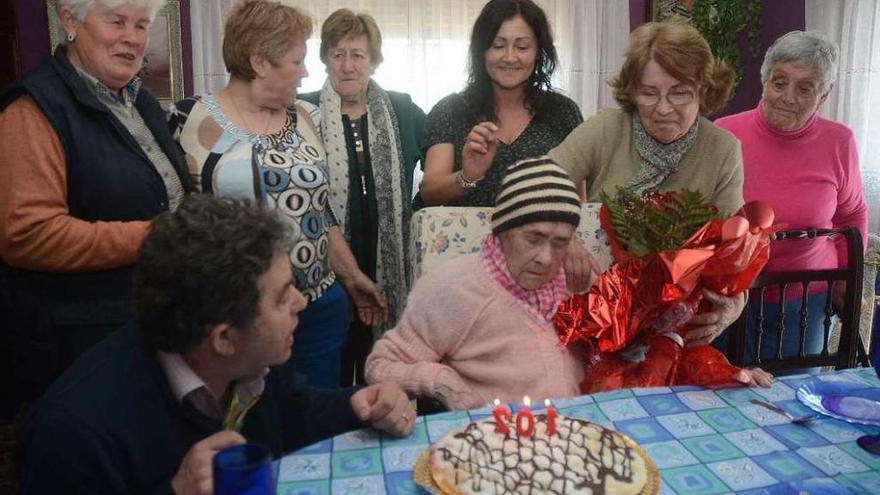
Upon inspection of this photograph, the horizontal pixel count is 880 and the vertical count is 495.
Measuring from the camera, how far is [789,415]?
1.41 metres

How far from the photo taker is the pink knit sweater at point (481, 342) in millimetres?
1692

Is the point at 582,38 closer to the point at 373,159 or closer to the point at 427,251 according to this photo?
the point at 373,159

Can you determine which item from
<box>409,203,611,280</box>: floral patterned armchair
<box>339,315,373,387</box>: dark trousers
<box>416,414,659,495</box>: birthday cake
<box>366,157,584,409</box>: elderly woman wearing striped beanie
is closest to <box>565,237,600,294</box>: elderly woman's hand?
<box>366,157,584,409</box>: elderly woman wearing striped beanie

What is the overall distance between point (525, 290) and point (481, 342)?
17cm

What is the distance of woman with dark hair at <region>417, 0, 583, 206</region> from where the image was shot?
7.54ft

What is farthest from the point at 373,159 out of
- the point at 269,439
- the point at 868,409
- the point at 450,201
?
the point at 868,409

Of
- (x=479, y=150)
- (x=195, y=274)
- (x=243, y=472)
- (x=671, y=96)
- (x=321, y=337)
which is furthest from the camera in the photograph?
(x=321, y=337)

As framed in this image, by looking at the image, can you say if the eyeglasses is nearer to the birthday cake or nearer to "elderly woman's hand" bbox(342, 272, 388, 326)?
the birthday cake

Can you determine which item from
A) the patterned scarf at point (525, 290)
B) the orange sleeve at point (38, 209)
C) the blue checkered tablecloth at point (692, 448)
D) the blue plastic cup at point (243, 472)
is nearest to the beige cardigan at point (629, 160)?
the patterned scarf at point (525, 290)

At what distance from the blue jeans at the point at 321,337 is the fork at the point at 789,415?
127 centimetres

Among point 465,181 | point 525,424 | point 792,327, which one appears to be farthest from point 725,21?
point 525,424

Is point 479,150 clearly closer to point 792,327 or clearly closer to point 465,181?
point 465,181

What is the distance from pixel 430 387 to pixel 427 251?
54 centimetres

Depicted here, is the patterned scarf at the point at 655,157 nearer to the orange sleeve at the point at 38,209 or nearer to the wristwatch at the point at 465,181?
the wristwatch at the point at 465,181
